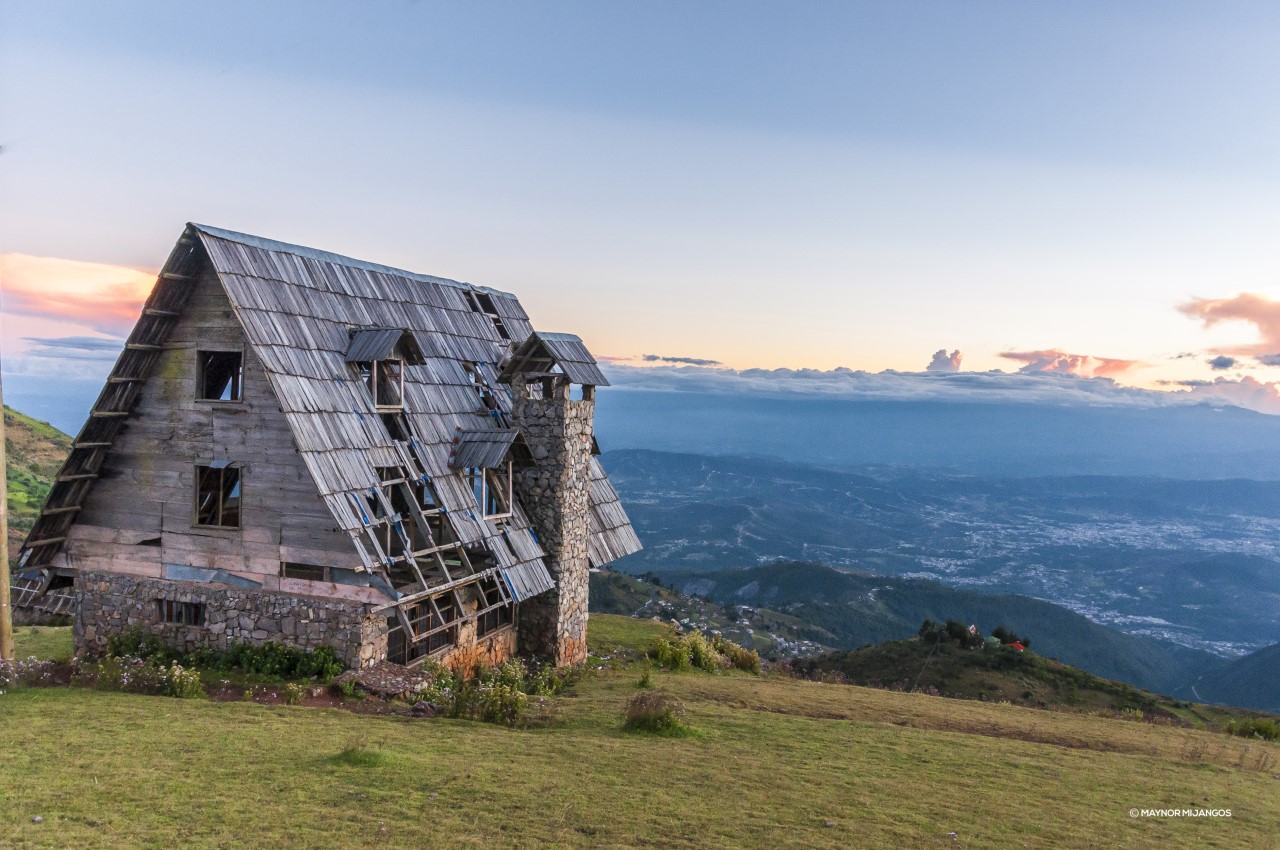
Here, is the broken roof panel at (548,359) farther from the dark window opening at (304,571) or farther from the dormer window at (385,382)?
the dark window opening at (304,571)

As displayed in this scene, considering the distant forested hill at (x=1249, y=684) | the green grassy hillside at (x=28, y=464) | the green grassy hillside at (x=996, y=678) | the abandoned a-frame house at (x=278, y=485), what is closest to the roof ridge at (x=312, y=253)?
the abandoned a-frame house at (x=278, y=485)

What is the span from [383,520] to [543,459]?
21.1ft

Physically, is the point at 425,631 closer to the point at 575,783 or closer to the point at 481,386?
A: the point at 481,386

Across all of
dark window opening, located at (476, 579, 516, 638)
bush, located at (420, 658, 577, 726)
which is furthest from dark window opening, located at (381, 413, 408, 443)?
bush, located at (420, 658, 577, 726)

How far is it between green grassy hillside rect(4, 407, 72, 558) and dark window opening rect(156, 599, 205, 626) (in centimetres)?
3252

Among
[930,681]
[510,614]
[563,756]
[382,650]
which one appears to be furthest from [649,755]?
[930,681]

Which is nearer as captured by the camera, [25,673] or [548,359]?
[25,673]

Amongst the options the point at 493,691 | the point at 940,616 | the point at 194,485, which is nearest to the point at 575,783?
the point at 493,691

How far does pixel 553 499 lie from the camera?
24297 mm

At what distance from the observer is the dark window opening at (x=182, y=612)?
19.2 m

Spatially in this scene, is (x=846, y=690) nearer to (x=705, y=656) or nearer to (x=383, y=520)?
(x=705, y=656)

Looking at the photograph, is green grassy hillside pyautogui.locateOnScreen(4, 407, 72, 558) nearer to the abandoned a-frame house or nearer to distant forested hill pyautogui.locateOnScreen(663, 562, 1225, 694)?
the abandoned a-frame house

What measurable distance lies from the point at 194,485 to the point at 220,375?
362 cm

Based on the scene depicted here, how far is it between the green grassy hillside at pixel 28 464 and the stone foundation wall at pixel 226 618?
3082cm
